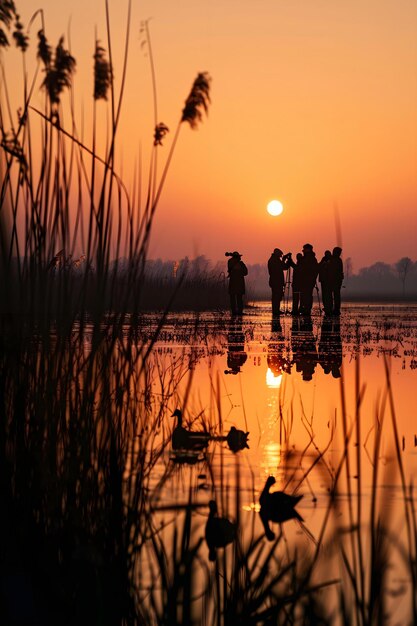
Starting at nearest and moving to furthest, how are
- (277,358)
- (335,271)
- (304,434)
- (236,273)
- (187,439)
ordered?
(187,439) < (304,434) < (277,358) < (335,271) < (236,273)

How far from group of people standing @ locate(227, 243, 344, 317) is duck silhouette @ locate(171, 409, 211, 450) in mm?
21509

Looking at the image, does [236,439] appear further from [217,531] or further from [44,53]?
[44,53]

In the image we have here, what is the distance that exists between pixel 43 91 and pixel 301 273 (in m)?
25.3

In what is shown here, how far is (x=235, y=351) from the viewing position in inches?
662

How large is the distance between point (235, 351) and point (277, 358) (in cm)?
171

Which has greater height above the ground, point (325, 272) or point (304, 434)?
point (325, 272)

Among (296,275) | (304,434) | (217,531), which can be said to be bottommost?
(304,434)

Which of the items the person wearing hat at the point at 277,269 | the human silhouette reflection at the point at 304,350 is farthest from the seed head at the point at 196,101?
the person wearing hat at the point at 277,269

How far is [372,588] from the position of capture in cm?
322

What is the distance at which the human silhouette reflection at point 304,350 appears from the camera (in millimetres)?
13250

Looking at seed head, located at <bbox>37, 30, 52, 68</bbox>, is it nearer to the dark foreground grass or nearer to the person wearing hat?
the dark foreground grass

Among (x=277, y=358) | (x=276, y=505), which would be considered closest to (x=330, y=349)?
(x=277, y=358)

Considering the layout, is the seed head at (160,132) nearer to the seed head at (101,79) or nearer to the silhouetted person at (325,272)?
the seed head at (101,79)

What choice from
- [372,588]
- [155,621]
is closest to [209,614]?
[155,621]
